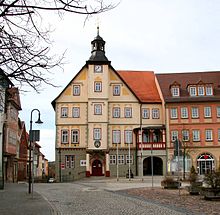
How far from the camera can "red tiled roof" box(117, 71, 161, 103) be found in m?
57.5

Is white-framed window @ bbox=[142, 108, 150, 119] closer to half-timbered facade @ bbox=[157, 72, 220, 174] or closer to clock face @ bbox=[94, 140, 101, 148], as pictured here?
half-timbered facade @ bbox=[157, 72, 220, 174]

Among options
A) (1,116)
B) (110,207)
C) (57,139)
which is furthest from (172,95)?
(110,207)

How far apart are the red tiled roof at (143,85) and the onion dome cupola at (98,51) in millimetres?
4481

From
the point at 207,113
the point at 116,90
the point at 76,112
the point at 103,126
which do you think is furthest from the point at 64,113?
the point at 207,113

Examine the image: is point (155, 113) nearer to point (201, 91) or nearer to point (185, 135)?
point (185, 135)

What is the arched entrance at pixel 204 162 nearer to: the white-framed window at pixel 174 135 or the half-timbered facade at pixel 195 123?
the half-timbered facade at pixel 195 123

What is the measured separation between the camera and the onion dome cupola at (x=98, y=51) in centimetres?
5500

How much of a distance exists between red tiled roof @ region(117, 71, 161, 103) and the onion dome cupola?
448 centimetres

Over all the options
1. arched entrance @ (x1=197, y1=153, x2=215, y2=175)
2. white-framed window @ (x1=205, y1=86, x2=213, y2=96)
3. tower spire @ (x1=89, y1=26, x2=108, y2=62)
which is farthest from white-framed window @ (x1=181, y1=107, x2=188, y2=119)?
tower spire @ (x1=89, y1=26, x2=108, y2=62)

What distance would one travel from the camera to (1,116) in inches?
1315

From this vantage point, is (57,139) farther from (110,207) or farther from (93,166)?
(110,207)

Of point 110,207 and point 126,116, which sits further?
point 126,116

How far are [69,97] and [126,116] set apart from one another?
8.36 meters

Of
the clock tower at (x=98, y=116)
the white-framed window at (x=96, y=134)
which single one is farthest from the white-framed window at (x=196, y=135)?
the white-framed window at (x=96, y=134)
